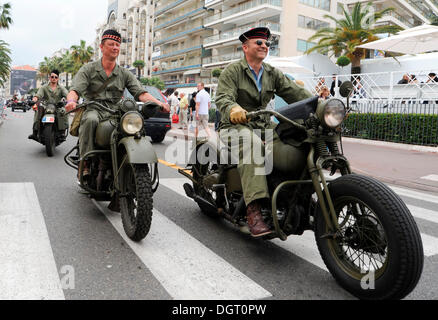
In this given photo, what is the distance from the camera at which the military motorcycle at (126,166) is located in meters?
3.25

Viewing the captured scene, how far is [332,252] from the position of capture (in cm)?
257

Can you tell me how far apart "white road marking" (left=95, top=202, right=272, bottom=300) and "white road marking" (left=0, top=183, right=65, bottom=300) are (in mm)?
665

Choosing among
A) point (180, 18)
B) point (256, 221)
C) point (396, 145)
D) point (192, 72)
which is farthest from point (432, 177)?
point (180, 18)

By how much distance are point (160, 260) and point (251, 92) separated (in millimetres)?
1655

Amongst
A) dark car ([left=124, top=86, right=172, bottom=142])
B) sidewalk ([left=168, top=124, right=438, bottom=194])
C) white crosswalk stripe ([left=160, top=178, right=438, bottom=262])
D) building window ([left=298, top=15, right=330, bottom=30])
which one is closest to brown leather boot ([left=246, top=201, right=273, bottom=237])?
white crosswalk stripe ([left=160, top=178, right=438, bottom=262])

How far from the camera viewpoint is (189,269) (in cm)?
283

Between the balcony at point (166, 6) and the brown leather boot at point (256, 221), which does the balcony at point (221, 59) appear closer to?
the balcony at point (166, 6)

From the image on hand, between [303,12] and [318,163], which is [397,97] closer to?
[318,163]

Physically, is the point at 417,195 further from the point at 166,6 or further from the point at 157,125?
the point at 166,6

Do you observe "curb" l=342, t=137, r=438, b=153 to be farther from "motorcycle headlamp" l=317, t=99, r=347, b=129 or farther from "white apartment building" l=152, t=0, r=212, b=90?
"white apartment building" l=152, t=0, r=212, b=90

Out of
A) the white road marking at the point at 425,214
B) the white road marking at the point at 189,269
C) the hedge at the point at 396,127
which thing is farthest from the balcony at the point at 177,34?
the white road marking at the point at 189,269
